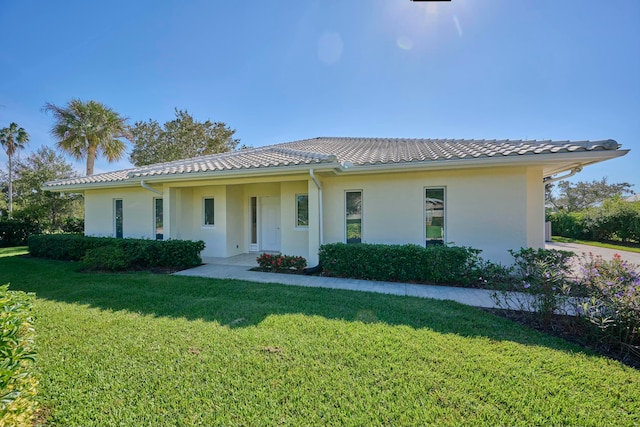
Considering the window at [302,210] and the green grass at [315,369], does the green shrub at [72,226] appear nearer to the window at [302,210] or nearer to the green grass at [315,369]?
the green grass at [315,369]

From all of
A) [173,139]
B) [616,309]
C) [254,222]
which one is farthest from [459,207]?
[173,139]

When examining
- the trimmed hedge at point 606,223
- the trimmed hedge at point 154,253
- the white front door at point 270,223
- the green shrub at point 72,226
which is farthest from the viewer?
the green shrub at point 72,226

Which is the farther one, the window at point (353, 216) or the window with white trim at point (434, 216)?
the window at point (353, 216)

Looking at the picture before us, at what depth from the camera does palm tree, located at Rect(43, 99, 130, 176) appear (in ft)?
59.5

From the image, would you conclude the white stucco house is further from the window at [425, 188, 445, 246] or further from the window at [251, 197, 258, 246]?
the window at [251, 197, 258, 246]

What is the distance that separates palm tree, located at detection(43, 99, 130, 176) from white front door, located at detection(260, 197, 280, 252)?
50.6ft

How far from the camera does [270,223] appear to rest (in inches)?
511

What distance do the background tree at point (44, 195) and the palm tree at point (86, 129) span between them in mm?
3666

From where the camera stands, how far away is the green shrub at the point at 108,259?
29.8 ft

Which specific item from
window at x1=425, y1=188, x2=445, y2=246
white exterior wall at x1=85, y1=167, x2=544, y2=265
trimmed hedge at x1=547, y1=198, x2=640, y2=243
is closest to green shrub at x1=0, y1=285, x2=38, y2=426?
white exterior wall at x1=85, y1=167, x2=544, y2=265

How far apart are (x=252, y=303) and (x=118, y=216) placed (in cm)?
1171

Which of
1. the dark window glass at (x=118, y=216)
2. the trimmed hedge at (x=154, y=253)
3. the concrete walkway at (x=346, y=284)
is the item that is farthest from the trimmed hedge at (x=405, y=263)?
the dark window glass at (x=118, y=216)

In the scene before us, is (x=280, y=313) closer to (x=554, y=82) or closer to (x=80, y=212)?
(x=554, y=82)

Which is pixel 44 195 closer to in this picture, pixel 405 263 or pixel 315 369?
pixel 405 263
